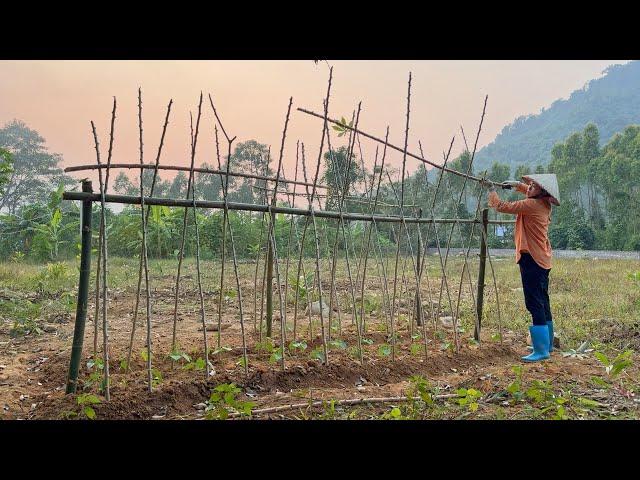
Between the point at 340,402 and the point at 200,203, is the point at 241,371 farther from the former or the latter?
the point at 200,203

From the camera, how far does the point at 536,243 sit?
5.07m

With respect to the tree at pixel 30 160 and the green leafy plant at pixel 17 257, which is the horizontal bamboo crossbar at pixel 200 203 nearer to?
the green leafy plant at pixel 17 257

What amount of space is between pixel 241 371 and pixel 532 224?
308cm

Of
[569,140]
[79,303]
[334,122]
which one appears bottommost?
[79,303]

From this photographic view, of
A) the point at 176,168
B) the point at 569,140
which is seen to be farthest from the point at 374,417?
the point at 569,140

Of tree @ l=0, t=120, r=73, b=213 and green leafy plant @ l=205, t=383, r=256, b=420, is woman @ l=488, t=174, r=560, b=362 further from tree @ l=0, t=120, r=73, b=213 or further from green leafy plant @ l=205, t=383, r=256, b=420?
tree @ l=0, t=120, r=73, b=213

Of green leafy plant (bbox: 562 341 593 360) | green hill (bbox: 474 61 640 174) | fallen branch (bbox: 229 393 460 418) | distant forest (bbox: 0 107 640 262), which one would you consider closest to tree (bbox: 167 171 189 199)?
distant forest (bbox: 0 107 640 262)

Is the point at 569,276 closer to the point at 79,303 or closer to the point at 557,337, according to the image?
the point at 557,337

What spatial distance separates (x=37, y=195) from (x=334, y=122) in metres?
14.8

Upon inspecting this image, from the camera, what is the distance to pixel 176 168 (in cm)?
425

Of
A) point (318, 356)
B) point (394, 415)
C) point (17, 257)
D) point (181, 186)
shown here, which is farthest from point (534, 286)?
point (17, 257)

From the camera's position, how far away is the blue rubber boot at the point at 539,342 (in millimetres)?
5117

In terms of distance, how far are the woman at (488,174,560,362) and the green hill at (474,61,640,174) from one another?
28.2m

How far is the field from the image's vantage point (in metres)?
3.45
